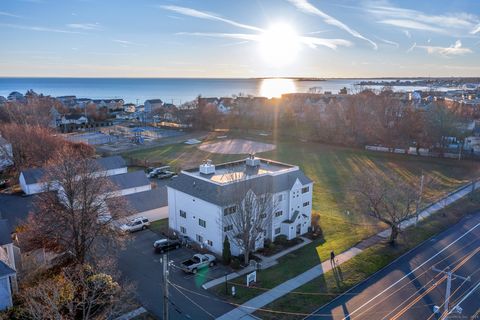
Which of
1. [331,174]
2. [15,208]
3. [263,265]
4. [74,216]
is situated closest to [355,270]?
[263,265]

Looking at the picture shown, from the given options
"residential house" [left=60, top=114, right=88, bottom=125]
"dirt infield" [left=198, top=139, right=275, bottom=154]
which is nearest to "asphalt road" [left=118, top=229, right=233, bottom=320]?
"dirt infield" [left=198, top=139, right=275, bottom=154]

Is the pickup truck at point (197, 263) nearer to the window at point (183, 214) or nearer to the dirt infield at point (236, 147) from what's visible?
the window at point (183, 214)

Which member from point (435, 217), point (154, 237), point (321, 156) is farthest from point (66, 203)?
point (321, 156)

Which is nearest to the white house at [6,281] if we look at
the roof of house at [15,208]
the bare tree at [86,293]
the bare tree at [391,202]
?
the bare tree at [86,293]

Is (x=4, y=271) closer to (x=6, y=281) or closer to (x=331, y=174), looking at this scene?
(x=6, y=281)

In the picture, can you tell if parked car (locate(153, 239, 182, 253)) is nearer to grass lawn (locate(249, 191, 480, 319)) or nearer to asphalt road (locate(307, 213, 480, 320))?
grass lawn (locate(249, 191, 480, 319))

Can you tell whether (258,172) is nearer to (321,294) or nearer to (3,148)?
(321,294)
